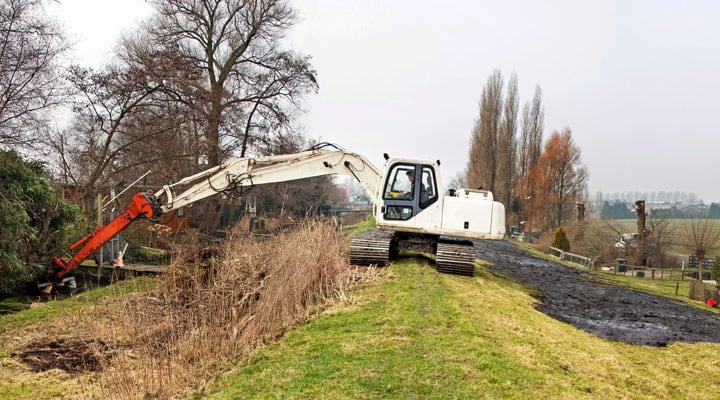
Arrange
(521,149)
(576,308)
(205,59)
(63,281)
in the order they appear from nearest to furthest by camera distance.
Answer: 1. (576,308)
2. (63,281)
3. (205,59)
4. (521,149)

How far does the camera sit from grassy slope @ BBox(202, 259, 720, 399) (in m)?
4.76

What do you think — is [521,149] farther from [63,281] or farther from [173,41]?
[63,281]

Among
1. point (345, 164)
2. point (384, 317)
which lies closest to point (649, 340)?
point (384, 317)

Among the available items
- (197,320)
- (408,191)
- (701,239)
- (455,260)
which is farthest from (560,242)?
(197,320)

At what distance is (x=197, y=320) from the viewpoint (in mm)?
6965

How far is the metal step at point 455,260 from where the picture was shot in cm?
1053

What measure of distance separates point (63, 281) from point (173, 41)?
14.0 metres

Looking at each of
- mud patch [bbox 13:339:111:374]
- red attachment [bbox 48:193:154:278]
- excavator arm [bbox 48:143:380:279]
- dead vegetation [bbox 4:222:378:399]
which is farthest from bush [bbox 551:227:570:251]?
mud patch [bbox 13:339:111:374]

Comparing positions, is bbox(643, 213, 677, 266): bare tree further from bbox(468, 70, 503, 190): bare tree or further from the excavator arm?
the excavator arm

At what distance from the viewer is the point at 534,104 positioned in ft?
156

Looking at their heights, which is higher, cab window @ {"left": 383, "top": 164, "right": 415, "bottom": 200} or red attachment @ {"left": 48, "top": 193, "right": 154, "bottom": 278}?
cab window @ {"left": 383, "top": 164, "right": 415, "bottom": 200}

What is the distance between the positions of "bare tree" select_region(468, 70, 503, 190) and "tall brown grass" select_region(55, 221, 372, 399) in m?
33.4

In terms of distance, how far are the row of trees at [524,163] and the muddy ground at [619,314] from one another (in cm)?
2944

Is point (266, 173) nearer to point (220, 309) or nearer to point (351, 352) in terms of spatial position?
point (220, 309)
